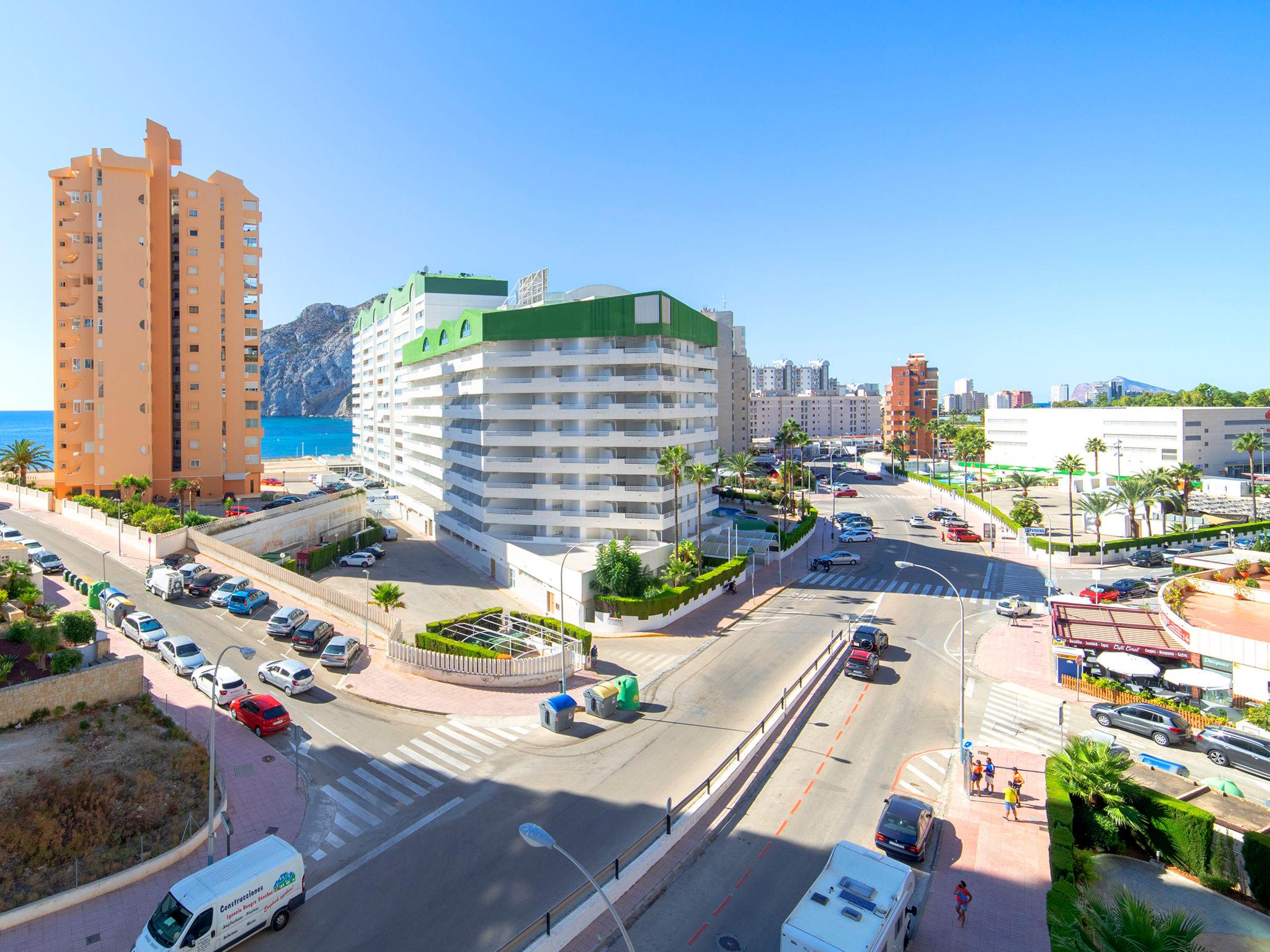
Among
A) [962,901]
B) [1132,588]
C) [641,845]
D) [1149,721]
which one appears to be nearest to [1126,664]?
[1149,721]

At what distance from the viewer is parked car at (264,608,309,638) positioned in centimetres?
4116

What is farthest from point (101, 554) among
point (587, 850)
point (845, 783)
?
point (845, 783)

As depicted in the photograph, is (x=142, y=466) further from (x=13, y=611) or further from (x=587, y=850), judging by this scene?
(x=587, y=850)

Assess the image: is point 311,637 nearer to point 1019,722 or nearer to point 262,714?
point 262,714

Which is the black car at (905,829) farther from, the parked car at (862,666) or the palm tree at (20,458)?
the palm tree at (20,458)

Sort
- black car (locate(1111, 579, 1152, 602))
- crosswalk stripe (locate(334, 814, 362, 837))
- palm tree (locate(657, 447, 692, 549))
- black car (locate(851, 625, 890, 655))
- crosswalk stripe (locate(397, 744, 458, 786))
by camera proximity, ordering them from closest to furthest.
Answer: crosswalk stripe (locate(334, 814, 362, 837)), crosswalk stripe (locate(397, 744, 458, 786)), black car (locate(851, 625, 890, 655)), palm tree (locate(657, 447, 692, 549)), black car (locate(1111, 579, 1152, 602))

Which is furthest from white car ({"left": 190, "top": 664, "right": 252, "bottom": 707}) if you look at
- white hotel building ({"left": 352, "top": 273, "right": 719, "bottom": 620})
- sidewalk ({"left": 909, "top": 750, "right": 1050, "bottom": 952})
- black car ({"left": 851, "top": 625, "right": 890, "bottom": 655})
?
black car ({"left": 851, "top": 625, "right": 890, "bottom": 655})

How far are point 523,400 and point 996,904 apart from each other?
48.1 m

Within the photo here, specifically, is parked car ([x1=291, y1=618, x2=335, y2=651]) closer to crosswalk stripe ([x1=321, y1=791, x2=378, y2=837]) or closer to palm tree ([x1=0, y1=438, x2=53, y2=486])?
crosswalk stripe ([x1=321, y1=791, x2=378, y2=837])

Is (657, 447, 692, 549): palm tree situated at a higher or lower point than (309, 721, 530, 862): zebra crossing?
higher

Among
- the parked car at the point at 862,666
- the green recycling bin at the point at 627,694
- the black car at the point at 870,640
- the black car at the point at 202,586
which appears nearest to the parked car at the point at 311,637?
the black car at the point at 202,586

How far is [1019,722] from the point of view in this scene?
32969mm

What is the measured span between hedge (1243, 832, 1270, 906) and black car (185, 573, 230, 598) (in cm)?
5434

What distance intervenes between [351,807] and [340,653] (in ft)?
47.1
